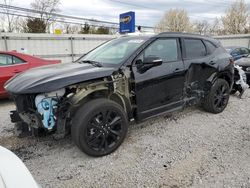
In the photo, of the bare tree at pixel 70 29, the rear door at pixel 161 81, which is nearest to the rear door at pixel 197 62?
the rear door at pixel 161 81

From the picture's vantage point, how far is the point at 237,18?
116 feet

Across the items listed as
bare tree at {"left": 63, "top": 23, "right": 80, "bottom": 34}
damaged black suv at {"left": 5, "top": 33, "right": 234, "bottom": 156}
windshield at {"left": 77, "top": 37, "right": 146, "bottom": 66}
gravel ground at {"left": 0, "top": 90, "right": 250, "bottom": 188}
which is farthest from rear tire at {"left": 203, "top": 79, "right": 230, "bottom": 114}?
bare tree at {"left": 63, "top": 23, "right": 80, "bottom": 34}

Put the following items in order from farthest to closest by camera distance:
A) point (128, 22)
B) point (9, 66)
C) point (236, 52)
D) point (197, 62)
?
point (128, 22) < point (236, 52) < point (9, 66) < point (197, 62)

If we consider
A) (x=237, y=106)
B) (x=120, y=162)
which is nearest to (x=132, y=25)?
(x=237, y=106)

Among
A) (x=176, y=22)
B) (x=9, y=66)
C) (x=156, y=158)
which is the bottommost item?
(x=156, y=158)

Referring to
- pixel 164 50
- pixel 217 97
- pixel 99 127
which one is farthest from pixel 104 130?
pixel 217 97

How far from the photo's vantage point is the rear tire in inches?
185

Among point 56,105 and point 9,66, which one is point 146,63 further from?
point 9,66

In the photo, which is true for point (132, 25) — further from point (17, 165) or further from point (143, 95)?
point (17, 165)

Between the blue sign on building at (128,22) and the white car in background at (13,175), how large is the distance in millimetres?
12783

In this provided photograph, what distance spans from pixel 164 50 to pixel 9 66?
4166 mm

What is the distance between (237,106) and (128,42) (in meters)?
3.39

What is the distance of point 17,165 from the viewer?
1.63 metres

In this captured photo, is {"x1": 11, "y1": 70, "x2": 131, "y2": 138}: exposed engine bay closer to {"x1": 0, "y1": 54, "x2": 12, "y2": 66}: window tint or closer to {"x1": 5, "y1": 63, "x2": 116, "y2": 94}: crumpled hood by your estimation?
{"x1": 5, "y1": 63, "x2": 116, "y2": 94}: crumpled hood
